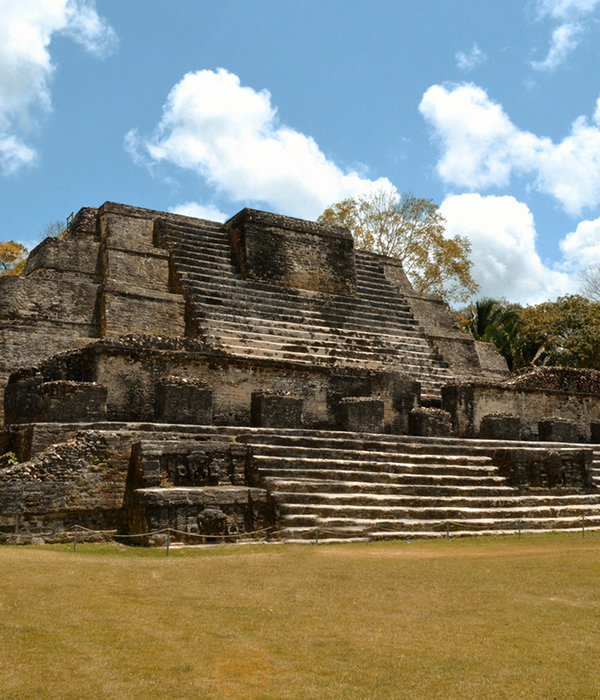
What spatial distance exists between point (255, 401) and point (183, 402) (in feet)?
4.16

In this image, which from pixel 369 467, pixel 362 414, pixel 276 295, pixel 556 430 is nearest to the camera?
pixel 369 467

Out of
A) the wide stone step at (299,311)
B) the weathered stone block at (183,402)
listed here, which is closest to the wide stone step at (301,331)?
the wide stone step at (299,311)

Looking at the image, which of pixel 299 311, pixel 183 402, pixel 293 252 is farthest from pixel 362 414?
pixel 293 252

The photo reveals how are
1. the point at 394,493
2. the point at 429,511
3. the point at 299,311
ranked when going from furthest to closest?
1. the point at 299,311
2. the point at 394,493
3. the point at 429,511

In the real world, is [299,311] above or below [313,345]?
above

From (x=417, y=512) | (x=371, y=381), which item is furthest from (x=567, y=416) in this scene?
(x=417, y=512)

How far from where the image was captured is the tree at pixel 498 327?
1084 inches

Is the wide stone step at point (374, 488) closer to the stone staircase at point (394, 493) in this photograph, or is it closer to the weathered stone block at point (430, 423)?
the stone staircase at point (394, 493)

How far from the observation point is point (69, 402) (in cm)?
1001

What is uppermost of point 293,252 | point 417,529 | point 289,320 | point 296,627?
point 293,252

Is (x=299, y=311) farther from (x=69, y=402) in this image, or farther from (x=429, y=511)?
(x=429, y=511)

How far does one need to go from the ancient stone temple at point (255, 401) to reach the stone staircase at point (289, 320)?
0.05 meters

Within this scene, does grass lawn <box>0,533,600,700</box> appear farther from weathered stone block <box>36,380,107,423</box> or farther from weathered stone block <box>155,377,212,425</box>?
weathered stone block <box>155,377,212,425</box>

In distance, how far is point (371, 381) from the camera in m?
13.1
